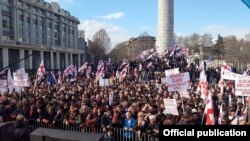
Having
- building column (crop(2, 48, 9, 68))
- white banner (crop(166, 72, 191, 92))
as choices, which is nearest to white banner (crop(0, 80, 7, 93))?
white banner (crop(166, 72, 191, 92))

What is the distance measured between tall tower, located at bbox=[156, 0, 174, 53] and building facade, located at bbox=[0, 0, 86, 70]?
64.1 feet

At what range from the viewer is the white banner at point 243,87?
11.7m

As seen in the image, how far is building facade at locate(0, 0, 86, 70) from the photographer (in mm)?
70062

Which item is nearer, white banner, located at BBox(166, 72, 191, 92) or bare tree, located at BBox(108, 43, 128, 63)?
white banner, located at BBox(166, 72, 191, 92)

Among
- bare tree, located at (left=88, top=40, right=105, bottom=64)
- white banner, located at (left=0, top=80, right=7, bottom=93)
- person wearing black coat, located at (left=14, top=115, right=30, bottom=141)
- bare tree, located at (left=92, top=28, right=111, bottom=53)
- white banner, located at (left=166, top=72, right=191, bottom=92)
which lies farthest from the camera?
bare tree, located at (left=92, top=28, right=111, bottom=53)

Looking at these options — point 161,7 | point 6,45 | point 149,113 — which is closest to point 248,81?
point 149,113

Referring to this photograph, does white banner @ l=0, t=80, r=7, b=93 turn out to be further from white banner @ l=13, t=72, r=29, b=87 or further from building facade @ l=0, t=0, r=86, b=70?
building facade @ l=0, t=0, r=86, b=70

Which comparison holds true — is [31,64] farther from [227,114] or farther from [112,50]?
[227,114]

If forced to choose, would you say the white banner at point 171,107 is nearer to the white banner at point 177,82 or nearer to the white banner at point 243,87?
the white banner at point 177,82

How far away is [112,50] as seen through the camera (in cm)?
11300

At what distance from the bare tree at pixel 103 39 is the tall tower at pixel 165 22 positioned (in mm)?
51020

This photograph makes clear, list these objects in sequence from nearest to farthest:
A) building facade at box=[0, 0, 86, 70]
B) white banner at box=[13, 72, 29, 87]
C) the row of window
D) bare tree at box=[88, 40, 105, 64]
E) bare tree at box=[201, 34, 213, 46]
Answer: white banner at box=[13, 72, 29, 87] → building facade at box=[0, 0, 86, 70] → the row of window → bare tree at box=[88, 40, 105, 64] → bare tree at box=[201, 34, 213, 46]

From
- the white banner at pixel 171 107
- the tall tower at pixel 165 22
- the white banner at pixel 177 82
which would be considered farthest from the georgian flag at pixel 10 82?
the tall tower at pixel 165 22

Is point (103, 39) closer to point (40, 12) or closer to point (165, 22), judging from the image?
point (40, 12)
